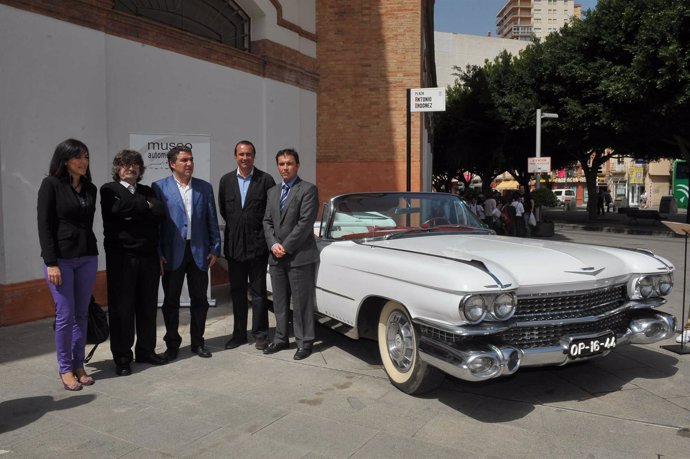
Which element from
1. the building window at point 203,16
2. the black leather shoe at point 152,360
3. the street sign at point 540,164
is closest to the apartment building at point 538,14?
the street sign at point 540,164

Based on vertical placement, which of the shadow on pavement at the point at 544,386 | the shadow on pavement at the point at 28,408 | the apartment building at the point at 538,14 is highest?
the apartment building at the point at 538,14

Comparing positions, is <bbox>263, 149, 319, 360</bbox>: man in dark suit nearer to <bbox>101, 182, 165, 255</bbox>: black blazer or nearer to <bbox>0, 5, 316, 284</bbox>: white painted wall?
<bbox>101, 182, 165, 255</bbox>: black blazer

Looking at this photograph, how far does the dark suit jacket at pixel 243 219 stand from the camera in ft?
16.4

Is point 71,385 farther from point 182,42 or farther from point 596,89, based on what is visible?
point 596,89

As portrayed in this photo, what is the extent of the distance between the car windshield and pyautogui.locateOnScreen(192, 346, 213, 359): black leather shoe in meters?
1.53

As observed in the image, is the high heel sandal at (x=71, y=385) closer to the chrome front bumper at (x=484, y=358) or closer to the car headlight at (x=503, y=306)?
the chrome front bumper at (x=484, y=358)

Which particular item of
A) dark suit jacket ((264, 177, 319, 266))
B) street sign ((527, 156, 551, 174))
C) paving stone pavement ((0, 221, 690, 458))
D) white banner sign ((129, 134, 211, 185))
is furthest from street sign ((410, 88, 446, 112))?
street sign ((527, 156, 551, 174))

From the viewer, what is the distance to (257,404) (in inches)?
149

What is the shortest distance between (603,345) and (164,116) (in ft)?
21.1

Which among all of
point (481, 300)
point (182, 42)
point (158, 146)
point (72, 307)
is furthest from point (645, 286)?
point (182, 42)

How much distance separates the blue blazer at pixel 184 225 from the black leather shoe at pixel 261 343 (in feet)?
2.85

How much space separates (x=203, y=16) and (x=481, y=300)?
759 cm

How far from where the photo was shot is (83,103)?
646 cm

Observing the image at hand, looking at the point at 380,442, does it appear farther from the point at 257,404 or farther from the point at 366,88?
the point at 366,88
